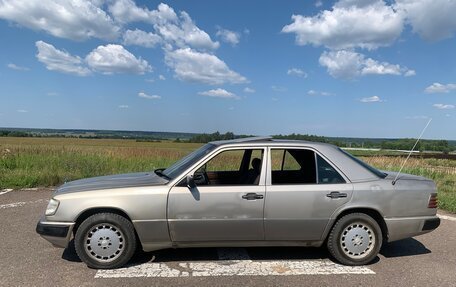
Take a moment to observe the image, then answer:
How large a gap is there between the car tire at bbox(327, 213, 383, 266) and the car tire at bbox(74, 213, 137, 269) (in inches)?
96.8

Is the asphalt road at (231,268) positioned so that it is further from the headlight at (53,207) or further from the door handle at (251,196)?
the door handle at (251,196)

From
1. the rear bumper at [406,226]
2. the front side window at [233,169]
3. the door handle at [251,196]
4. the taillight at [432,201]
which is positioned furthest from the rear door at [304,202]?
the taillight at [432,201]

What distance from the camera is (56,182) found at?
435 inches

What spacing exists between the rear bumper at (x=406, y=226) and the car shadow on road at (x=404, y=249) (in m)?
0.53

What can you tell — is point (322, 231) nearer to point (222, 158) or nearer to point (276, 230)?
point (276, 230)

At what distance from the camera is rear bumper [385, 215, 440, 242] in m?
4.97

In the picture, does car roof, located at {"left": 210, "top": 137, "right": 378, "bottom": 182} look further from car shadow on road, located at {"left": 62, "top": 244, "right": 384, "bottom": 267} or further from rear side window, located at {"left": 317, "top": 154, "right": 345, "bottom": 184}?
car shadow on road, located at {"left": 62, "top": 244, "right": 384, "bottom": 267}

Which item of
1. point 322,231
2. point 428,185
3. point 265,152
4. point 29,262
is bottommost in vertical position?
point 29,262

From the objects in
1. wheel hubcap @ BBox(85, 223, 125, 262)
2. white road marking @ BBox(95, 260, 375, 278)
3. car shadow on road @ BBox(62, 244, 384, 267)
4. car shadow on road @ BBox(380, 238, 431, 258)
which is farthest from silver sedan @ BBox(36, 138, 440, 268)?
car shadow on road @ BBox(380, 238, 431, 258)

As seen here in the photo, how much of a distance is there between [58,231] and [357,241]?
359 centimetres

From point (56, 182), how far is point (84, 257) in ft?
23.4

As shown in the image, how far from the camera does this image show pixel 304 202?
4793 millimetres

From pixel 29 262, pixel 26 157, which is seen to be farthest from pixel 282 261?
pixel 26 157

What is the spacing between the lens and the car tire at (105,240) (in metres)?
4.61
